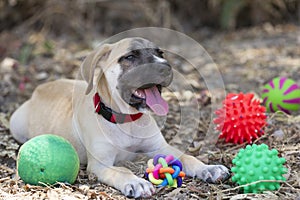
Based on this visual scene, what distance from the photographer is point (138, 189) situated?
410cm

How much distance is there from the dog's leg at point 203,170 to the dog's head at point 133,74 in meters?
0.49

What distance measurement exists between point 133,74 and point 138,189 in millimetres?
977

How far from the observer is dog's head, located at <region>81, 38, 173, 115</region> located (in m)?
4.37

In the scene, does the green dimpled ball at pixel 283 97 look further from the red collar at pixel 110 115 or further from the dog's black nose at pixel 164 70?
the dog's black nose at pixel 164 70

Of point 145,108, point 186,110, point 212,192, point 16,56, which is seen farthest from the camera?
point 16,56

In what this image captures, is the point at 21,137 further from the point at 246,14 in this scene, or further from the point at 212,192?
the point at 246,14

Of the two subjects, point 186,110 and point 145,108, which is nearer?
point 145,108

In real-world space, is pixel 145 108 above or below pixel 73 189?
above

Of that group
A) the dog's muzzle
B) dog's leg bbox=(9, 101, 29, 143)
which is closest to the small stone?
dog's leg bbox=(9, 101, 29, 143)

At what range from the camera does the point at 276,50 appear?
907cm

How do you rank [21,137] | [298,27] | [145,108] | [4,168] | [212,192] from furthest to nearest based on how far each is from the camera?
[298,27]
[21,137]
[4,168]
[145,108]
[212,192]

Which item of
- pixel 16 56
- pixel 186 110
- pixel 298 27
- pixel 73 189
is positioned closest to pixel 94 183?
pixel 73 189

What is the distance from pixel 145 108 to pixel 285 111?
7.07 ft

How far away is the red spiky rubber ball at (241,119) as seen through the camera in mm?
5074
